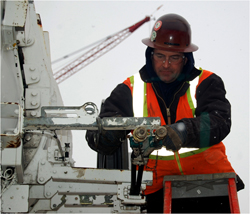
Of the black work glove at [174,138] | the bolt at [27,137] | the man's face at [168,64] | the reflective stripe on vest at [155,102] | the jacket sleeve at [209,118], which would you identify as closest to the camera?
the black work glove at [174,138]

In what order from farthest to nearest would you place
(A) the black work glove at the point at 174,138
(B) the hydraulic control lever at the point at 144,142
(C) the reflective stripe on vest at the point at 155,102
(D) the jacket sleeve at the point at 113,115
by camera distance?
(C) the reflective stripe on vest at the point at 155,102 < (D) the jacket sleeve at the point at 113,115 < (A) the black work glove at the point at 174,138 < (B) the hydraulic control lever at the point at 144,142

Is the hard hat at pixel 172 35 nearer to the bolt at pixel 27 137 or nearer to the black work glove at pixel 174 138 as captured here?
the black work glove at pixel 174 138

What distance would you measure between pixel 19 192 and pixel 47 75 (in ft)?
4.05

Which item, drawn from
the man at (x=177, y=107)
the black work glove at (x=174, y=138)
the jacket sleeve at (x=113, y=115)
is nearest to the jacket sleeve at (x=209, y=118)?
the man at (x=177, y=107)

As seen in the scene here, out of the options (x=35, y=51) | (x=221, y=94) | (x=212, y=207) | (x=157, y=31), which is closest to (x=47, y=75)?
(x=35, y=51)

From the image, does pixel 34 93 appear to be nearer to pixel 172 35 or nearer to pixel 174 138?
pixel 172 35

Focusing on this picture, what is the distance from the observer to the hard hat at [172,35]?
3949mm

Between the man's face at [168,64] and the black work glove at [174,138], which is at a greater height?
the man's face at [168,64]

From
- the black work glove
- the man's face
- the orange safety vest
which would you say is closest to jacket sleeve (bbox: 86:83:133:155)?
the orange safety vest

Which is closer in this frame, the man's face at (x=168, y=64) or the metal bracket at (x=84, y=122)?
the metal bracket at (x=84, y=122)

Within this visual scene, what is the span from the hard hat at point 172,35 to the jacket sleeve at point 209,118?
1.57ft

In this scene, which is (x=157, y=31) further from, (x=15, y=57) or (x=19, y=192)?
(x=19, y=192)

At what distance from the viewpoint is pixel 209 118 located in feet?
10.9

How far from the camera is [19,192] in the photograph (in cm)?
332
